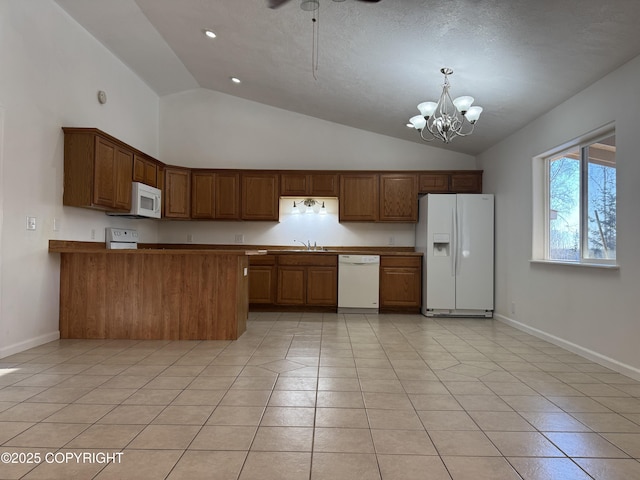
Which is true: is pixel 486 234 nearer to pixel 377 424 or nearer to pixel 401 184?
pixel 401 184

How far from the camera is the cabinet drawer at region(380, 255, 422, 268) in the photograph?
580cm

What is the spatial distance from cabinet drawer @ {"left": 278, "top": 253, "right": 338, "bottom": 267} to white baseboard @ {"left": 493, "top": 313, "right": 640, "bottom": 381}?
2.49 meters

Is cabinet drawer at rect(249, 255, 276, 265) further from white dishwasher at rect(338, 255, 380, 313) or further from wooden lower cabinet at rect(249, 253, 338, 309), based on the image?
white dishwasher at rect(338, 255, 380, 313)

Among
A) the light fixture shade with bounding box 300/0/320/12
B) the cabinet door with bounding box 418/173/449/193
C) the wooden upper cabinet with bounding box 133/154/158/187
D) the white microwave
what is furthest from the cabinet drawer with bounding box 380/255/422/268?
the light fixture shade with bounding box 300/0/320/12

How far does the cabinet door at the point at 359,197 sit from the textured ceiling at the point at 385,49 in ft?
2.72

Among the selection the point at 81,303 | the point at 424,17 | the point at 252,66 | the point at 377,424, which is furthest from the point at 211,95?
the point at 377,424

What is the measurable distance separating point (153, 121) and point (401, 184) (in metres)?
3.97

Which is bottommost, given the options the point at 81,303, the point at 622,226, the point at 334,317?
the point at 334,317

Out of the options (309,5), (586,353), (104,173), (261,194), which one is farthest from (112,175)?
(586,353)

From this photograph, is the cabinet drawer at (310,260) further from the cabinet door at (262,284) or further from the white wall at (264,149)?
the white wall at (264,149)

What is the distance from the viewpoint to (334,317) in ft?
18.1

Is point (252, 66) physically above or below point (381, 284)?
above

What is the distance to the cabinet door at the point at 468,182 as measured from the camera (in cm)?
599

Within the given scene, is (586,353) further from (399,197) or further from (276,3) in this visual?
(276,3)
